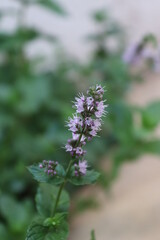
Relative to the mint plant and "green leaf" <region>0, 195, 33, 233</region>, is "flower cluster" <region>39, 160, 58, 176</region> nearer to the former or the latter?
A: the mint plant

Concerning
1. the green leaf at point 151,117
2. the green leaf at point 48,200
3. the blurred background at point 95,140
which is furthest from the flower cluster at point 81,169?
the green leaf at point 151,117

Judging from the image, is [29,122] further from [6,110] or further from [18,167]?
[18,167]

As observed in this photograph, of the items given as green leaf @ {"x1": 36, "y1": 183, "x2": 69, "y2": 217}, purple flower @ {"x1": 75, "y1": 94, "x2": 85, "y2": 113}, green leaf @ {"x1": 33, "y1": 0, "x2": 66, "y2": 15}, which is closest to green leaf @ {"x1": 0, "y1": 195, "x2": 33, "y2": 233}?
green leaf @ {"x1": 36, "y1": 183, "x2": 69, "y2": 217}

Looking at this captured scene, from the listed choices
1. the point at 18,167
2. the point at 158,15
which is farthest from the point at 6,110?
the point at 158,15

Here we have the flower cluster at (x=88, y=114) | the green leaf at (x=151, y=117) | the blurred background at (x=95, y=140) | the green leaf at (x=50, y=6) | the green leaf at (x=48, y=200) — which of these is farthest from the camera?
the green leaf at (x=50, y=6)

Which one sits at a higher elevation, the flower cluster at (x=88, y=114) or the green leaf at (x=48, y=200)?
the flower cluster at (x=88, y=114)

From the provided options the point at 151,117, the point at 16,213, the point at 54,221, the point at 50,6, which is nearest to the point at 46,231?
the point at 54,221

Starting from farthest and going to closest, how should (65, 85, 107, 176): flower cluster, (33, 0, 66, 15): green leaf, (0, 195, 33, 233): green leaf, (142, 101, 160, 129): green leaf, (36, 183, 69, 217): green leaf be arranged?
(33, 0, 66, 15): green leaf, (142, 101, 160, 129): green leaf, (0, 195, 33, 233): green leaf, (36, 183, 69, 217): green leaf, (65, 85, 107, 176): flower cluster

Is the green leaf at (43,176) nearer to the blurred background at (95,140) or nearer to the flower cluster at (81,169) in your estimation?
the flower cluster at (81,169)

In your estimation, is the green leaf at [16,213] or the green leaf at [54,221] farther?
the green leaf at [16,213]
